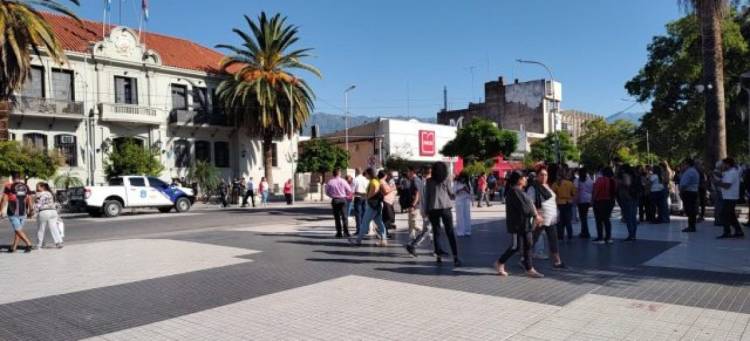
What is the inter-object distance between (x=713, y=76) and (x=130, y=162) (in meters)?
27.7

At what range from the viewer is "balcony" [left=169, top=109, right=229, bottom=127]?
37.4m

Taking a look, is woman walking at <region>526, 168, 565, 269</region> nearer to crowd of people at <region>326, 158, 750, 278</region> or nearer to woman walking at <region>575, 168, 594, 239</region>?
crowd of people at <region>326, 158, 750, 278</region>

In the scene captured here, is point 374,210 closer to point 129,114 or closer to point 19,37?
point 19,37

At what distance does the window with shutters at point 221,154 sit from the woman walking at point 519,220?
3499cm

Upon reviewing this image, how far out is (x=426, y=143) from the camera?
53.8 m

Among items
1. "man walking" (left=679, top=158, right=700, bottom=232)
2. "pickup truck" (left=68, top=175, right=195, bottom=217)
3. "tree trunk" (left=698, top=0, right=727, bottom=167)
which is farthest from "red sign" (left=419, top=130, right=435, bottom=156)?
"man walking" (left=679, top=158, right=700, bottom=232)

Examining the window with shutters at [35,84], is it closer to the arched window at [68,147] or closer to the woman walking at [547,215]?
the arched window at [68,147]

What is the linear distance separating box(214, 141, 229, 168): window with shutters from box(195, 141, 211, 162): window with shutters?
22.4 inches

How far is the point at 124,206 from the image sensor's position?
965 inches

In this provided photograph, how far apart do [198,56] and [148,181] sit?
769 inches

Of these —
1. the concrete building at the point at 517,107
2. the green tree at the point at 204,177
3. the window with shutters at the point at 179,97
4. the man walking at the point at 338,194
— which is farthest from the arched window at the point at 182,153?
the concrete building at the point at 517,107

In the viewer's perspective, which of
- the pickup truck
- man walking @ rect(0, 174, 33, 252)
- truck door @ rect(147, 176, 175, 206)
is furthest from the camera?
truck door @ rect(147, 176, 175, 206)

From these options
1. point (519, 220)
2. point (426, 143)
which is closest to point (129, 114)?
point (426, 143)

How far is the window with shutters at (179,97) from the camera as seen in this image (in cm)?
3856
